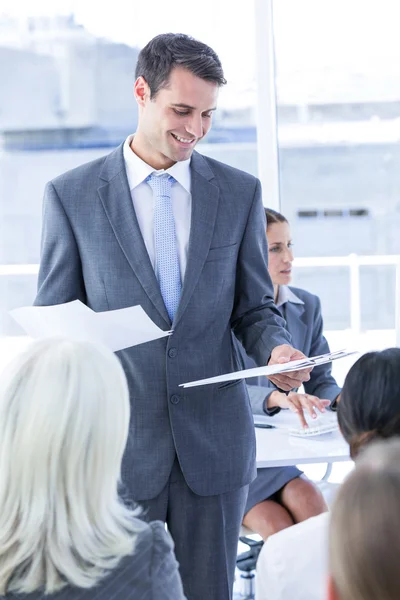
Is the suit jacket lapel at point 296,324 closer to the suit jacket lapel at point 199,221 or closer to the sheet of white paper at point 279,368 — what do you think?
the suit jacket lapel at point 199,221

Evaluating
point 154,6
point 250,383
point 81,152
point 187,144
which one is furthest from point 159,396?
point 81,152

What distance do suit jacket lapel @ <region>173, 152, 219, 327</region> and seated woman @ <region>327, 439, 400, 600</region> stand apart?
109 centimetres

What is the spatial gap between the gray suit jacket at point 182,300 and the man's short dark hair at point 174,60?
20 centimetres

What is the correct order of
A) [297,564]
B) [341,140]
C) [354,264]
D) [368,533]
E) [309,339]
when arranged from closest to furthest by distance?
[368,533]
[297,564]
[309,339]
[354,264]
[341,140]

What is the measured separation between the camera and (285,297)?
10.4 feet

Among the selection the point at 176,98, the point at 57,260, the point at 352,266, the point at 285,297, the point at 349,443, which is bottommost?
the point at 352,266

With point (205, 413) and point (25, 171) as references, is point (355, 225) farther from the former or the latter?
point (205, 413)

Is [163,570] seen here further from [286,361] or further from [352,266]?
[352,266]

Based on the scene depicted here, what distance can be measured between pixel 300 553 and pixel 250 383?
1619mm

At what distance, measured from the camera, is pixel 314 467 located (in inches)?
177

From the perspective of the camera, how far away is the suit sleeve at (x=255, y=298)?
1.99m

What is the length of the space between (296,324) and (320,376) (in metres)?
0.21

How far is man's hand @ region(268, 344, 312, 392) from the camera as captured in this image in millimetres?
1881

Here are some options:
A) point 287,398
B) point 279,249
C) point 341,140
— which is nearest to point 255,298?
point 287,398
